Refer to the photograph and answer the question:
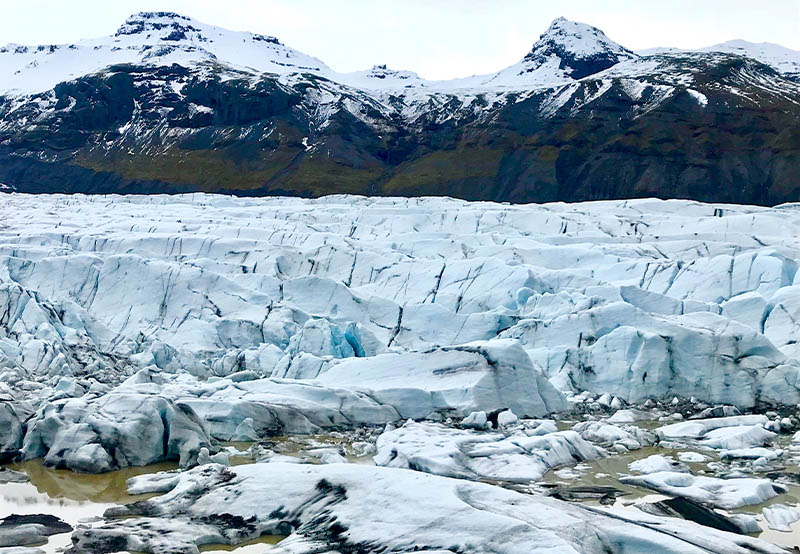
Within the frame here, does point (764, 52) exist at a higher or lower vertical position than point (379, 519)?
higher

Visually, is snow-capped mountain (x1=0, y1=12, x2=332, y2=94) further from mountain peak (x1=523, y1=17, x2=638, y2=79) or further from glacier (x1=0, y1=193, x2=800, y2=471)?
glacier (x1=0, y1=193, x2=800, y2=471)

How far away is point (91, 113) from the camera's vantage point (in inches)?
2373

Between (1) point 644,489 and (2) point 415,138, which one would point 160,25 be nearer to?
(2) point 415,138

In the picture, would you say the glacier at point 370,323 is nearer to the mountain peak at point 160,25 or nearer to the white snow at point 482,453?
the white snow at point 482,453

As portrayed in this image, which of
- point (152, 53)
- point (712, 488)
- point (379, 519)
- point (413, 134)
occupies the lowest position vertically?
point (712, 488)

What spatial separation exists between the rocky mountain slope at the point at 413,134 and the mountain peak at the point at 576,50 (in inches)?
860

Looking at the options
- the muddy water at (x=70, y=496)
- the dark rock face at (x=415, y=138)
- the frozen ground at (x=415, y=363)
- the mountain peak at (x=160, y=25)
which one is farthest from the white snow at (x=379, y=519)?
the mountain peak at (x=160, y=25)

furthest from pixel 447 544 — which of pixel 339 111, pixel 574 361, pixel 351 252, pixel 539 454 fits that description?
pixel 339 111

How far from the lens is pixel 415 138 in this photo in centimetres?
5759

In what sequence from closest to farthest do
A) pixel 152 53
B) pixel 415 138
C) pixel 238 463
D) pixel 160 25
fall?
pixel 238 463 → pixel 415 138 → pixel 152 53 → pixel 160 25

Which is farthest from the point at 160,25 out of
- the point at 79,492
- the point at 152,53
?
the point at 79,492

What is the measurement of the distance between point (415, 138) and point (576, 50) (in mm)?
38831

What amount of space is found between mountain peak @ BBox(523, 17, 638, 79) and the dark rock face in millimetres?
22254

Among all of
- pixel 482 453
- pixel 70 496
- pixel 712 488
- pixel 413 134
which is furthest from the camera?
pixel 413 134
